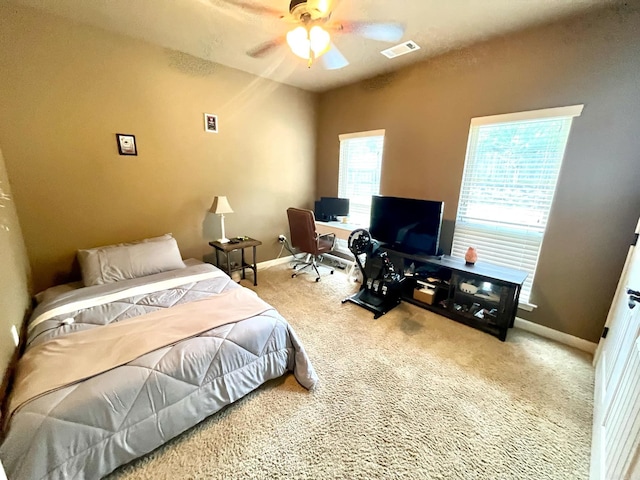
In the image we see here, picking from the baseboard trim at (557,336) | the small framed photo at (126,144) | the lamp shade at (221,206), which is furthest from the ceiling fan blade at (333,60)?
the baseboard trim at (557,336)

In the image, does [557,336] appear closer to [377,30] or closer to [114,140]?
[377,30]

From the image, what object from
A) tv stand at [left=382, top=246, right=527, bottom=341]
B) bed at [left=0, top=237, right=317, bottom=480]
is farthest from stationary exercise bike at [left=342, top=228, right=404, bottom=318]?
bed at [left=0, top=237, right=317, bottom=480]

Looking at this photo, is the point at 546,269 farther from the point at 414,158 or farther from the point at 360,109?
the point at 360,109

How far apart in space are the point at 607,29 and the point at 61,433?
4.08 metres

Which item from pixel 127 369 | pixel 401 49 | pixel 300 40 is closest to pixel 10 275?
pixel 127 369

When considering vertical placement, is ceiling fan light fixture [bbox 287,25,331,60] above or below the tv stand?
above

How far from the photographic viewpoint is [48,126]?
7.53ft

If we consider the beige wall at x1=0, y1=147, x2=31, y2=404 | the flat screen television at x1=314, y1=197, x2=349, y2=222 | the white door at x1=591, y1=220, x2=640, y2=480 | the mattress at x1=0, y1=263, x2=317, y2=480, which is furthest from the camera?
the flat screen television at x1=314, y1=197, x2=349, y2=222

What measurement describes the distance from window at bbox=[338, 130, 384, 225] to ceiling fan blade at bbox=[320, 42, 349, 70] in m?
0.90

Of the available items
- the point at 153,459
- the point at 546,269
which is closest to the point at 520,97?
the point at 546,269

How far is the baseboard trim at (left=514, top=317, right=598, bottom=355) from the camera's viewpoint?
7.27ft

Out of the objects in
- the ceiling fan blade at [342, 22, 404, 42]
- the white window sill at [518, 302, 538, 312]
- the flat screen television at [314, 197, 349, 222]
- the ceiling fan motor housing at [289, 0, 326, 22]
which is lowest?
the white window sill at [518, 302, 538, 312]

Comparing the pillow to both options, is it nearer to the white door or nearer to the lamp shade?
the lamp shade

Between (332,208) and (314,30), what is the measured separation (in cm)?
253
